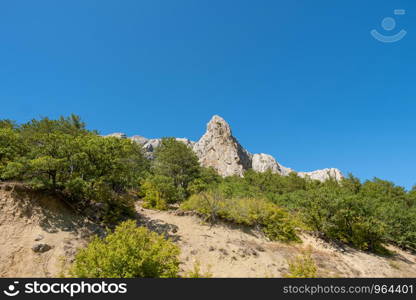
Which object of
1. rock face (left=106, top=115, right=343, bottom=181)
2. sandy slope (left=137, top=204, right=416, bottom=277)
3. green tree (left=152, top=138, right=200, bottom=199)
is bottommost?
sandy slope (left=137, top=204, right=416, bottom=277)

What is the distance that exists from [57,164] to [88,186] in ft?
7.58

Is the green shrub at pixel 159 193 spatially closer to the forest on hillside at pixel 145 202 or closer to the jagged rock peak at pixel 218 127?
the forest on hillside at pixel 145 202

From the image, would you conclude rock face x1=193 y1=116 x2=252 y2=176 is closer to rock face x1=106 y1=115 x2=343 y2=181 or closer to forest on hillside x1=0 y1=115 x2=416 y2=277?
rock face x1=106 y1=115 x2=343 y2=181

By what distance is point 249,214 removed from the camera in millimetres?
18781

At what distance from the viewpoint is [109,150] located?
14.9 m

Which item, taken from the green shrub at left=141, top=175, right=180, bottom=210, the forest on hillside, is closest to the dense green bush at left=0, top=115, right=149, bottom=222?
the forest on hillside

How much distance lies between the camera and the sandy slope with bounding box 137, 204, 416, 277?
13.3m

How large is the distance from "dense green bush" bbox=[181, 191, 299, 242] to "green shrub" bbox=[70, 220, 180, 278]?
11513mm

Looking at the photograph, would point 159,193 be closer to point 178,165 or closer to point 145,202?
point 145,202

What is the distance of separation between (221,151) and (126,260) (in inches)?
2883

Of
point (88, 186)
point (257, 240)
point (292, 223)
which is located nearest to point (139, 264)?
point (88, 186)

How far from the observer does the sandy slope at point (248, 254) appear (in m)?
13.3

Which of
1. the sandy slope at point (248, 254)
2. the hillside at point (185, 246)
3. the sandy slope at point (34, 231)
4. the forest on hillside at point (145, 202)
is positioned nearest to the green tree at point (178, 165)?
the forest on hillside at point (145, 202)

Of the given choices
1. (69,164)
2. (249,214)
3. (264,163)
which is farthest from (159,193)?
(264,163)
